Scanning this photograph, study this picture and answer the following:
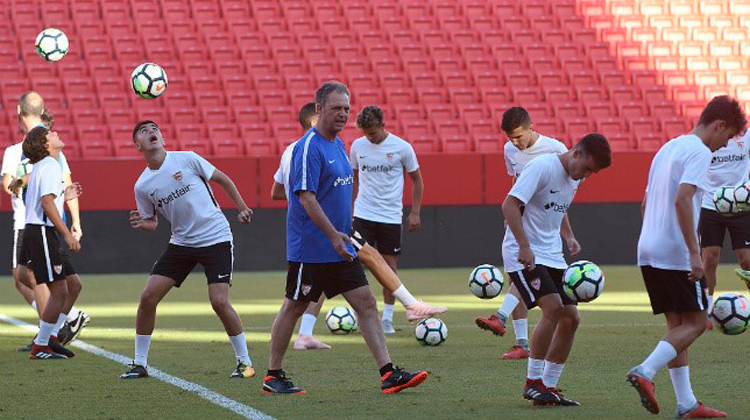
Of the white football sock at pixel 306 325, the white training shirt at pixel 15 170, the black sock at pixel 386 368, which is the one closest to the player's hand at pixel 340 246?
the black sock at pixel 386 368

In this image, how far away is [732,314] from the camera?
902 centimetres

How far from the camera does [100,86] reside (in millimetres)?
27328

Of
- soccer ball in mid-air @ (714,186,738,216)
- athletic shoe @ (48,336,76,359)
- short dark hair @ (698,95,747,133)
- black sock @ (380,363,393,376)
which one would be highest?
short dark hair @ (698,95,747,133)

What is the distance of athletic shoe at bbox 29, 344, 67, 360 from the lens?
11375mm

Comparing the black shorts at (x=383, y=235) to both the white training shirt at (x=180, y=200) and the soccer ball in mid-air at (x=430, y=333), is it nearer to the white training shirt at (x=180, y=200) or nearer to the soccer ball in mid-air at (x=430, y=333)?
the soccer ball in mid-air at (x=430, y=333)

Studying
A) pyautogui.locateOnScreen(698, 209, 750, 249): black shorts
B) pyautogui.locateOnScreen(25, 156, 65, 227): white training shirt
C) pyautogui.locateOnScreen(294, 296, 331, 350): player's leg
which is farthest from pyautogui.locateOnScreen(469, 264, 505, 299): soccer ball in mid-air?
pyautogui.locateOnScreen(25, 156, 65, 227): white training shirt

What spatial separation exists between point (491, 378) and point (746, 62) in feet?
72.4

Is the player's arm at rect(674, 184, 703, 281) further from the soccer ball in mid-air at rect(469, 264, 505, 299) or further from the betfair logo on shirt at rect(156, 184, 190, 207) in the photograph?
the soccer ball in mid-air at rect(469, 264, 505, 299)

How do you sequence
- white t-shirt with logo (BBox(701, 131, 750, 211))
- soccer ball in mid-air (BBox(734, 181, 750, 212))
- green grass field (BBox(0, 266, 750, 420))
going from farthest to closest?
1. white t-shirt with logo (BBox(701, 131, 750, 211))
2. soccer ball in mid-air (BBox(734, 181, 750, 212))
3. green grass field (BBox(0, 266, 750, 420))

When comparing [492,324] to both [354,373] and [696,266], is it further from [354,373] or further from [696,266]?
[696,266]

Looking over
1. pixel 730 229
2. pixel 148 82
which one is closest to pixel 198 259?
pixel 730 229

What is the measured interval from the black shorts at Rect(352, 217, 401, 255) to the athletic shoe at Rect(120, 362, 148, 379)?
4126mm

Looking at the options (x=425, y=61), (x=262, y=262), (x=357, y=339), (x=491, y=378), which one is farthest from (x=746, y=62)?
(x=491, y=378)

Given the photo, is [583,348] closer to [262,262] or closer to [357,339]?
[357,339]
